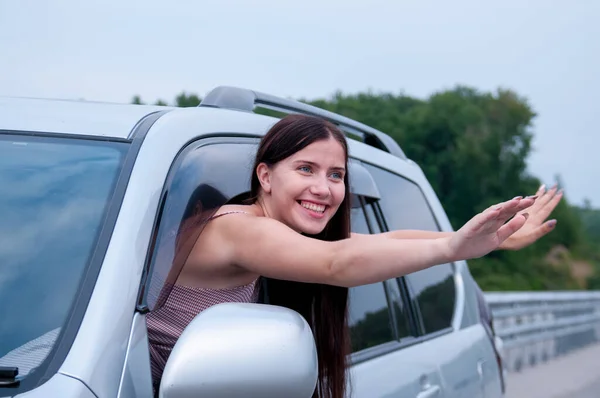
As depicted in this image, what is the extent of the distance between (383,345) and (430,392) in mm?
227

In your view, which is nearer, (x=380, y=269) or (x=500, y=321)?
(x=380, y=269)

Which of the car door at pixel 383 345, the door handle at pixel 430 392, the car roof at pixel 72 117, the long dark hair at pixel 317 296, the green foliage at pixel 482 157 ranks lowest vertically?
the green foliage at pixel 482 157

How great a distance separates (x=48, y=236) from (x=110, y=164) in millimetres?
246

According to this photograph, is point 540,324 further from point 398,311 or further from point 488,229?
point 488,229

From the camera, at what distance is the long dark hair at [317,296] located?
109 inches

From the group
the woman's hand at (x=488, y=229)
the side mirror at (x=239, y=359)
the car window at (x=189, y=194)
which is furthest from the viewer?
the car window at (x=189, y=194)

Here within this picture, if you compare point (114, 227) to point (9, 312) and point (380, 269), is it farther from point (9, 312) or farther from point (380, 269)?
point (380, 269)

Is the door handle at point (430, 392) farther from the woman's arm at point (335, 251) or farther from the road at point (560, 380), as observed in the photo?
the road at point (560, 380)

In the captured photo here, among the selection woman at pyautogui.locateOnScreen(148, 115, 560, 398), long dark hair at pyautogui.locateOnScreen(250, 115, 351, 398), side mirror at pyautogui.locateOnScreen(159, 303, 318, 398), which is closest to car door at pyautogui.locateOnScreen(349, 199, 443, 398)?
long dark hair at pyautogui.locateOnScreen(250, 115, 351, 398)

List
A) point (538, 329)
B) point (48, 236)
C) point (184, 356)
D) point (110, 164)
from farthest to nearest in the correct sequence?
point (538, 329), point (110, 164), point (48, 236), point (184, 356)

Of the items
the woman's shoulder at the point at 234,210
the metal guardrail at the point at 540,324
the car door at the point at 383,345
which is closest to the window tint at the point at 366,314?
the car door at the point at 383,345

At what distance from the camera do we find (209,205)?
2.62 m

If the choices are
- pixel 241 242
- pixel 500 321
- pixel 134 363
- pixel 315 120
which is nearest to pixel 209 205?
pixel 241 242

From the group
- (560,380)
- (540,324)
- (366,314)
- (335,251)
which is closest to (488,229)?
(335,251)
